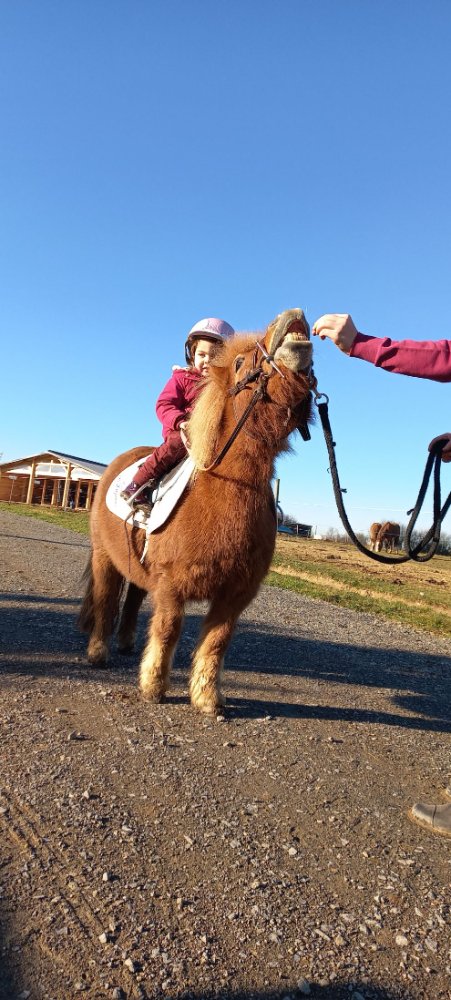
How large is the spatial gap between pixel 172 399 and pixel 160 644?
198cm

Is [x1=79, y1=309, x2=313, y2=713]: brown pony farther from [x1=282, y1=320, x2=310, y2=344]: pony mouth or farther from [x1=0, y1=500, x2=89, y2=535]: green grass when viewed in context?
[x1=0, y1=500, x2=89, y2=535]: green grass

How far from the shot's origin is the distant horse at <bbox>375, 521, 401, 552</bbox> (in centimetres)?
3972

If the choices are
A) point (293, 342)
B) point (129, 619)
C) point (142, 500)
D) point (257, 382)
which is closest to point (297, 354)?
point (293, 342)

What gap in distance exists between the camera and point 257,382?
13.2 feet

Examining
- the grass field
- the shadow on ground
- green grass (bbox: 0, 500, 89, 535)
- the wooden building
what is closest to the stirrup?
the shadow on ground

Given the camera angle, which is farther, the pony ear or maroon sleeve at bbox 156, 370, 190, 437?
maroon sleeve at bbox 156, 370, 190, 437

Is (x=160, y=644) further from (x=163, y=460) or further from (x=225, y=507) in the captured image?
(x=163, y=460)

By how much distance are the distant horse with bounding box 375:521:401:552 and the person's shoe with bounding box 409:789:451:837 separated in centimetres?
3632

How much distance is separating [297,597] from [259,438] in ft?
28.8

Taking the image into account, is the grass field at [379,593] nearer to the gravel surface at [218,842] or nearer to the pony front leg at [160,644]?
the gravel surface at [218,842]

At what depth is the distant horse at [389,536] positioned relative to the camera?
3972 cm

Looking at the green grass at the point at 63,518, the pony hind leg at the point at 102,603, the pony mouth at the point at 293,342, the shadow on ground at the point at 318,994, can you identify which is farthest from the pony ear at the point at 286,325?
the green grass at the point at 63,518

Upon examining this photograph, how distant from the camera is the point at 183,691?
5066 mm

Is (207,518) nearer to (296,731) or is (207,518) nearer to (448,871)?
(296,731)
